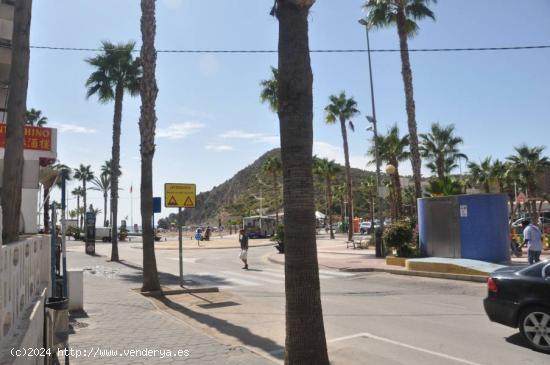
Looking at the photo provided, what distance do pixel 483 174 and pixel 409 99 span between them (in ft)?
104

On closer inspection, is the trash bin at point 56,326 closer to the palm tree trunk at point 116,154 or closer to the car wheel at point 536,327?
the car wheel at point 536,327

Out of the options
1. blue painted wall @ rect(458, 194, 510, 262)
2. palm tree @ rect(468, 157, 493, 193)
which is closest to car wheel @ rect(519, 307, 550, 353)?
blue painted wall @ rect(458, 194, 510, 262)

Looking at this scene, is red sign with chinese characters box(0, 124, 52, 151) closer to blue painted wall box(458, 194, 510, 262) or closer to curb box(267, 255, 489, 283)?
curb box(267, 255, 489, 283)

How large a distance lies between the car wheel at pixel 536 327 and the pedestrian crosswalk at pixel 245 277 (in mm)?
9216

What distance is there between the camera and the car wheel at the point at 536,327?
7031mm

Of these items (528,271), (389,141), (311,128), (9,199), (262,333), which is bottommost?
(262,333)

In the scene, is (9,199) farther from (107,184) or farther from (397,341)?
(107,184)

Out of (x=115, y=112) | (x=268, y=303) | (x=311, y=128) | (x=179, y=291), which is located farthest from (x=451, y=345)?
(x=115, y=112)

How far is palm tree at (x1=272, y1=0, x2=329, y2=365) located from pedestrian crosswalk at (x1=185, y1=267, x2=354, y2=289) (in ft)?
33.7

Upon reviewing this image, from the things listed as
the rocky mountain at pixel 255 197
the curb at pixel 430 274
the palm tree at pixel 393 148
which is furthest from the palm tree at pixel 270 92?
the rocky mountain at pixel 255 197

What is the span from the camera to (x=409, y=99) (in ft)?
80.7

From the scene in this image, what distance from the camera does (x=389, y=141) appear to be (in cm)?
3397

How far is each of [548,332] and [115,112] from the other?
77.8 ft

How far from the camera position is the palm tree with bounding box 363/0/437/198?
79.7 feet
